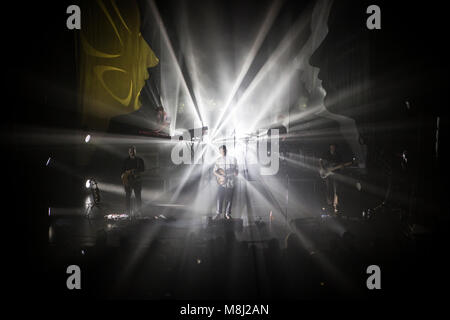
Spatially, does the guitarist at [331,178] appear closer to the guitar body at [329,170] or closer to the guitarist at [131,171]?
the guitar body at [329,170]

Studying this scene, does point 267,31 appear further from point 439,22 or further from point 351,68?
point 439,22

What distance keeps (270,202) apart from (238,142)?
3.84 m

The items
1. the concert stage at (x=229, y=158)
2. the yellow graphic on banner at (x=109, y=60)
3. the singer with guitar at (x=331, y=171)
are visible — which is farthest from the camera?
the singer with guitar at (x=331, y=171)

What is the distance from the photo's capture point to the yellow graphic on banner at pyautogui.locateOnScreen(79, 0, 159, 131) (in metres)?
4.50

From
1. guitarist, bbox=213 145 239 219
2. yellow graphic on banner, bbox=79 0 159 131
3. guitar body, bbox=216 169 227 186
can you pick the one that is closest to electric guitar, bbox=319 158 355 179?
guitarist, bbox=213 145 239 219

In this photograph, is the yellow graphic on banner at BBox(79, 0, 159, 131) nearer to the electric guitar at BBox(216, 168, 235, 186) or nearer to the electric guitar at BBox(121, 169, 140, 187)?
the electric guitar at BBox(121, 169, 140, 187)

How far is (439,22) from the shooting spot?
11.6ft

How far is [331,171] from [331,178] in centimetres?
16

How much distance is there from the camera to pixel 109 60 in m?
5.23

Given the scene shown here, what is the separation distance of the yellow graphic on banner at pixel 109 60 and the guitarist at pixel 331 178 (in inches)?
192

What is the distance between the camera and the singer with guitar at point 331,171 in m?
5.34

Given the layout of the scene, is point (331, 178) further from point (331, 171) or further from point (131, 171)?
point (131, 171)

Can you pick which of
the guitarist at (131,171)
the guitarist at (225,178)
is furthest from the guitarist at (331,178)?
the guitarist at (131,171)

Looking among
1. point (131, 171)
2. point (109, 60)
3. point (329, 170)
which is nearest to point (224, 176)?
point (131, 171)
